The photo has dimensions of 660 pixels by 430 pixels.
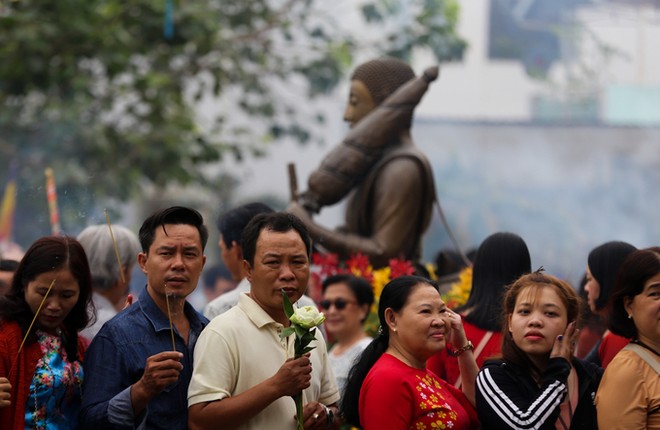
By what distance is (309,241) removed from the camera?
4.93 m

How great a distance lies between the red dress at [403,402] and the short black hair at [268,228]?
0.55m

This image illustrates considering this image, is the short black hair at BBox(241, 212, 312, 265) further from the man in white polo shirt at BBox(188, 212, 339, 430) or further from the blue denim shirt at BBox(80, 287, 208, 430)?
the blue denim shirt at BBox(80, 287, 208, 430)

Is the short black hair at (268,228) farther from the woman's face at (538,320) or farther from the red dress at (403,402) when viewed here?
the woman's face at (538,320)

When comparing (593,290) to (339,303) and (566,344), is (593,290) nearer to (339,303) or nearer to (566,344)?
(566,344)

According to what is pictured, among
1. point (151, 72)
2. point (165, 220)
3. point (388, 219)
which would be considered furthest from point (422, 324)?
point (151, 72)

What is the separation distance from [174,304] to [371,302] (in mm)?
2432

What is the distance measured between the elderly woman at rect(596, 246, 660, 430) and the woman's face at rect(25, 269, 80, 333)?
2041 millimetres

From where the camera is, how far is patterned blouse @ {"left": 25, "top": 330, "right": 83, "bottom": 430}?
4.70 meters

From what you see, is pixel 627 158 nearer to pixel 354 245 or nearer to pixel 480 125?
pixel 480 125

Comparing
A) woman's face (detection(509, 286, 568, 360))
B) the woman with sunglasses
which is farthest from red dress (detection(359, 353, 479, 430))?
the woman with sunglasses

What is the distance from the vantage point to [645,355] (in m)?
4.75

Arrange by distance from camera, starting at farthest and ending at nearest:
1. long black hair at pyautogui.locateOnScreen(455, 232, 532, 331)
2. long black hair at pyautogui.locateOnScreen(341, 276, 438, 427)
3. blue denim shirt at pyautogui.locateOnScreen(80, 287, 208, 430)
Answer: long black hair at pyautogui.locateOnScreen(455, 232, 532, 331) → long black hair at pyautogui.locateOnScreen(341, 276, 438, 427) → blue denim shirt at pyautogui.locateOnScreen(80, 287, 208, 430)

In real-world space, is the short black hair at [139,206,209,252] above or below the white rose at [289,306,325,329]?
above

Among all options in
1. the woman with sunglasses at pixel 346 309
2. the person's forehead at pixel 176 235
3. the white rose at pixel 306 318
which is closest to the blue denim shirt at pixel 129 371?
the person's forehead at pixel 176 235
